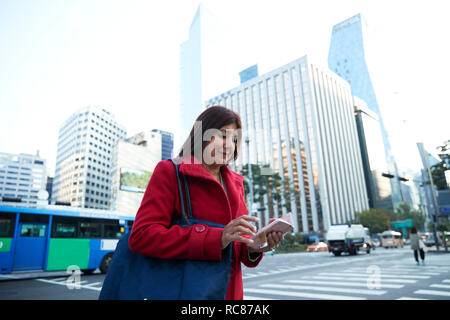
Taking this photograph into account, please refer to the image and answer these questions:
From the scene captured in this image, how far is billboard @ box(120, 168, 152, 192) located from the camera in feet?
194

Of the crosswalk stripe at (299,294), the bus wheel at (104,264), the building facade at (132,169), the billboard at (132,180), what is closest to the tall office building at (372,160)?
the building facade at (132,169)

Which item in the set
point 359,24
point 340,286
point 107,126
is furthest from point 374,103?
point 340,286

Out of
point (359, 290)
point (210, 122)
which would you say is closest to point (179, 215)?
point (210, 122)

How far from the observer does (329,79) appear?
72188mm

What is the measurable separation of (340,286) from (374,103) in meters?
112

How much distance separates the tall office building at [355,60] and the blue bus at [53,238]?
10437cm

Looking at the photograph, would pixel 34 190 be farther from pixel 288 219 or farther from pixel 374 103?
pixel 374 103

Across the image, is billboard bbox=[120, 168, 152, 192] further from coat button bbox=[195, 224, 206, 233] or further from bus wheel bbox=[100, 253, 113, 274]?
coat button bbox=[195, 224, 206, 233]

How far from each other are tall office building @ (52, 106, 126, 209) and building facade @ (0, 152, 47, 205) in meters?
6.64

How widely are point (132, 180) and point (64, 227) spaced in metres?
51.3

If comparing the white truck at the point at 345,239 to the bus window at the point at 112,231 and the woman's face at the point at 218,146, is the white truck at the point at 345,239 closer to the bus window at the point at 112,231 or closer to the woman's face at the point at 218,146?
the bus window at the point at 112,231

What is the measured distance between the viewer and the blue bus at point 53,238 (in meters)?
10.0

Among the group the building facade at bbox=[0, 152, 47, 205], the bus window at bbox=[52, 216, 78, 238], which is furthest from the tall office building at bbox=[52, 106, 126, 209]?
the bus window at bbox=[52, 216, 78, 238]

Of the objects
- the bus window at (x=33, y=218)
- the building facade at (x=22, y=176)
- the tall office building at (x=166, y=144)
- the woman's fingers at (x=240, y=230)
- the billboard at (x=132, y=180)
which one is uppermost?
the tall office building at (x=166, y=144)
